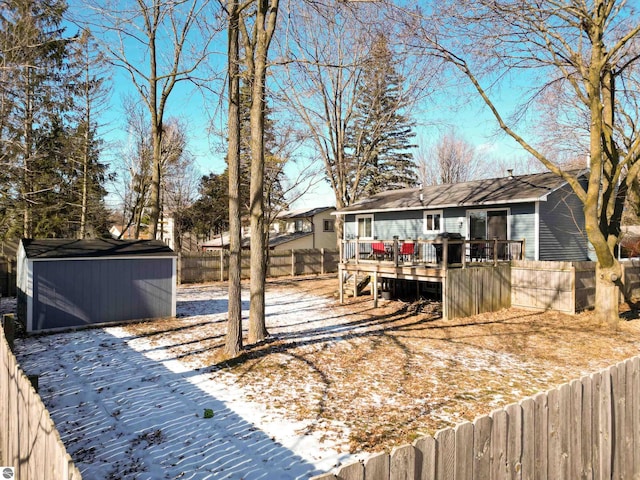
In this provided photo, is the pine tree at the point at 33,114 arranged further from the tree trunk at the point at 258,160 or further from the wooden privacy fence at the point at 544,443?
the wooden privacy fence at the point at 544,443

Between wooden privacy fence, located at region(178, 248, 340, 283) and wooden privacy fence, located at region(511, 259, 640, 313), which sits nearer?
wooden privacy fence, located at region(511, 259, 640, 313)

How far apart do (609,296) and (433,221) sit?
751 cm

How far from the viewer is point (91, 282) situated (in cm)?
1039

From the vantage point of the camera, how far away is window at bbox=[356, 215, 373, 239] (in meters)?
20.2

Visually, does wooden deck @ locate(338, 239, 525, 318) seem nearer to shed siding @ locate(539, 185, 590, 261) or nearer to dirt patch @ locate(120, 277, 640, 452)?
dirt patch @ locate(120, 277, 640, 452)

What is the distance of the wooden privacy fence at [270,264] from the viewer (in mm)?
20828

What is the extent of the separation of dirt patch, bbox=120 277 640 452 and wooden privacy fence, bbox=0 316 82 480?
297 centimetres

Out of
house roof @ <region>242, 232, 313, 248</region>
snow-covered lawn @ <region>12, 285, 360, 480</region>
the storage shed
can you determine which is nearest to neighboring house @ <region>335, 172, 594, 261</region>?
the storage shed

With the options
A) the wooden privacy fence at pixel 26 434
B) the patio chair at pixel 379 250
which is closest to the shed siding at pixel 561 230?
the patio chair at pixel 379 250

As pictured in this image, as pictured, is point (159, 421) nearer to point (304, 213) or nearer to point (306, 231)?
point (306, 231)

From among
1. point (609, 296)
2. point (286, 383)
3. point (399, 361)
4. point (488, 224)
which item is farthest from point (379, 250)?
point (286, 383)

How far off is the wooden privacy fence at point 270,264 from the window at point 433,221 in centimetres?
967

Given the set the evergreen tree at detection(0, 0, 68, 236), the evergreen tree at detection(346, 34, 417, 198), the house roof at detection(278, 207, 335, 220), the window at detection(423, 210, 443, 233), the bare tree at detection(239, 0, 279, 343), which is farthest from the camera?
the house roof at detection(278, 207, 335, 220)

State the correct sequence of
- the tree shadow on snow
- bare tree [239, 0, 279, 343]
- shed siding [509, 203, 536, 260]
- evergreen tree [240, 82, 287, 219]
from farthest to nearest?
evergreen tree [240, 82, 287, 219] → shed siding [509, 203, 536, 260] → bare tree [239, 0, 279, 343] → the tree shadow on snow
